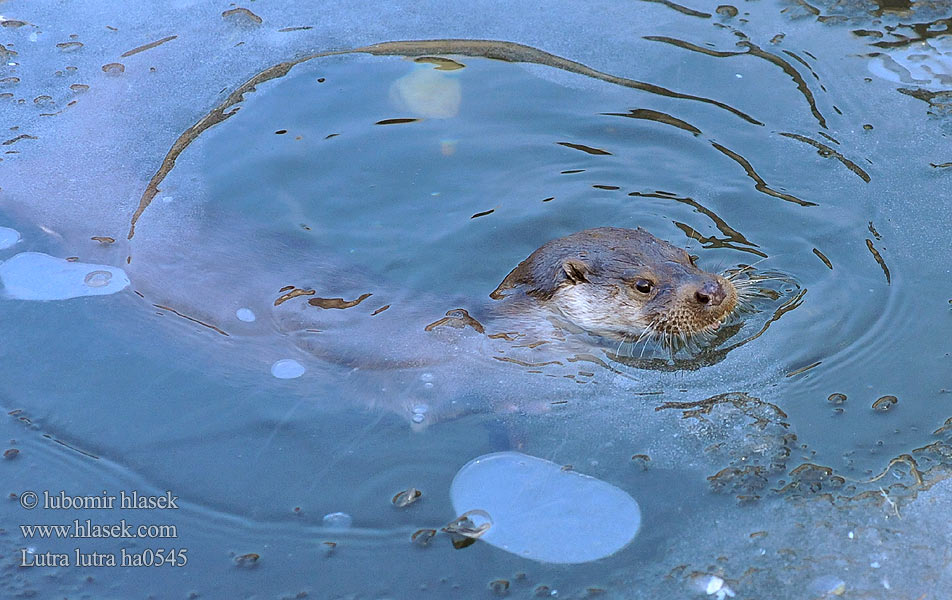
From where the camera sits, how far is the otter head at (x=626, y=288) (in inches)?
122

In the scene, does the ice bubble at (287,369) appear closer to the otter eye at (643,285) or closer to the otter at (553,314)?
the otter at (553,314)

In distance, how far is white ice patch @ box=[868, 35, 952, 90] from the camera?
4027 mm

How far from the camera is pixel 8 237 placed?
3.51m

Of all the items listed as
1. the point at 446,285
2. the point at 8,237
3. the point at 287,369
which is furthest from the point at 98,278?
the point at 446,285

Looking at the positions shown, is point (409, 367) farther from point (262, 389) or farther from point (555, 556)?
point (555, 556)

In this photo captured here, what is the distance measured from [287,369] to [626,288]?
1.18 meters

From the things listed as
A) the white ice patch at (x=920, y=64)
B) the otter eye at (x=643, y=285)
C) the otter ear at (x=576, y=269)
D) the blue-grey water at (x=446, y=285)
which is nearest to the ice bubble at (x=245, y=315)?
the blue-grey water at (x=446, y=285)

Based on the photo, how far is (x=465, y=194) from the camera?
12.5 feet

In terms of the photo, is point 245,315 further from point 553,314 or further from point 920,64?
point 920,64

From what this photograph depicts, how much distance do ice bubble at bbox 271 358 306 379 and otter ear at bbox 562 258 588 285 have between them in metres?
0.95

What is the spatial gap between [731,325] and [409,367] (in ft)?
3.69

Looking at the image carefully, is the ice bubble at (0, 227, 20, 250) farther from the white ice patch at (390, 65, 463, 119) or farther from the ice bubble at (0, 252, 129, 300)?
the white ice patch at (390, 65, 463, 119)

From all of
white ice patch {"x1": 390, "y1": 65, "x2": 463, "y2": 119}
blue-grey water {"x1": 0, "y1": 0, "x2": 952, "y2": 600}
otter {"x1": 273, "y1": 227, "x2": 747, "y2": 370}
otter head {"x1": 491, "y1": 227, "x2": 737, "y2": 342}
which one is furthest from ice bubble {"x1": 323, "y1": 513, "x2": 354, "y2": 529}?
white ice patch {"x1": 390, "y1": 65, "x2": 463, "y2": 119}

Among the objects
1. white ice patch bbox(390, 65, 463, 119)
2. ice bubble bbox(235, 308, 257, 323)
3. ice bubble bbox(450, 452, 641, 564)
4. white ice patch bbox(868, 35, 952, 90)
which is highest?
white ice patch bbox(868, 35, 952, 90)
